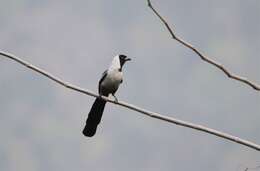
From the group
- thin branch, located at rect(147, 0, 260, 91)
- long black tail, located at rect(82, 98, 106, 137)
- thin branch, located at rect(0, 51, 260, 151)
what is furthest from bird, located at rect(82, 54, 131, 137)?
thin branch, located at rect(147, 0, 260, 91)

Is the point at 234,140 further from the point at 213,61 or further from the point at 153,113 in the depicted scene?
the point at 153,113

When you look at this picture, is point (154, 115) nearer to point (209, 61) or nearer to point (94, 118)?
point (209, 61)

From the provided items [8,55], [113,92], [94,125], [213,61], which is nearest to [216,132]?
[213,61]

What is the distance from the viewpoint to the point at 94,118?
1139cm

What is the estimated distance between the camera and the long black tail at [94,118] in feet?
36.7

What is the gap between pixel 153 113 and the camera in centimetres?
329

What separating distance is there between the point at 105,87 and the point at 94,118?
3.29 ft

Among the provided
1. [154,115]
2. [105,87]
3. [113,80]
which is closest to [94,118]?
[105,87]

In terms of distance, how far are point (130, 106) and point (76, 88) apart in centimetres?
44

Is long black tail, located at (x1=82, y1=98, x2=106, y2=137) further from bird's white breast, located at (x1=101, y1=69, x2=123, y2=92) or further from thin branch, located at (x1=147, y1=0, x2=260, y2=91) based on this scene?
thin branch, located at (x1=147, y1=0, x2=260, y2=91)

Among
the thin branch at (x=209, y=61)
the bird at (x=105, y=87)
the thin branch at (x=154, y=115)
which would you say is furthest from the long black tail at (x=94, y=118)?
the thin branch at (x=209, y=61)

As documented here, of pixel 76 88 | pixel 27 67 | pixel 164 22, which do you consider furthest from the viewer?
pixel 76 88

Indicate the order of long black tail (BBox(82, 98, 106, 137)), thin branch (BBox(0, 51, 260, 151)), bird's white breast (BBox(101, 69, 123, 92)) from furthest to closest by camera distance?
bird's white breast (BBox(101, 69, 123, 92)), long black tail (BBox(82, 98, 106, 137)), thin branch (BBox(0, 51, 260, 151))

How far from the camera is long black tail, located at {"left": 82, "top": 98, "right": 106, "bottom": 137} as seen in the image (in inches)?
441
